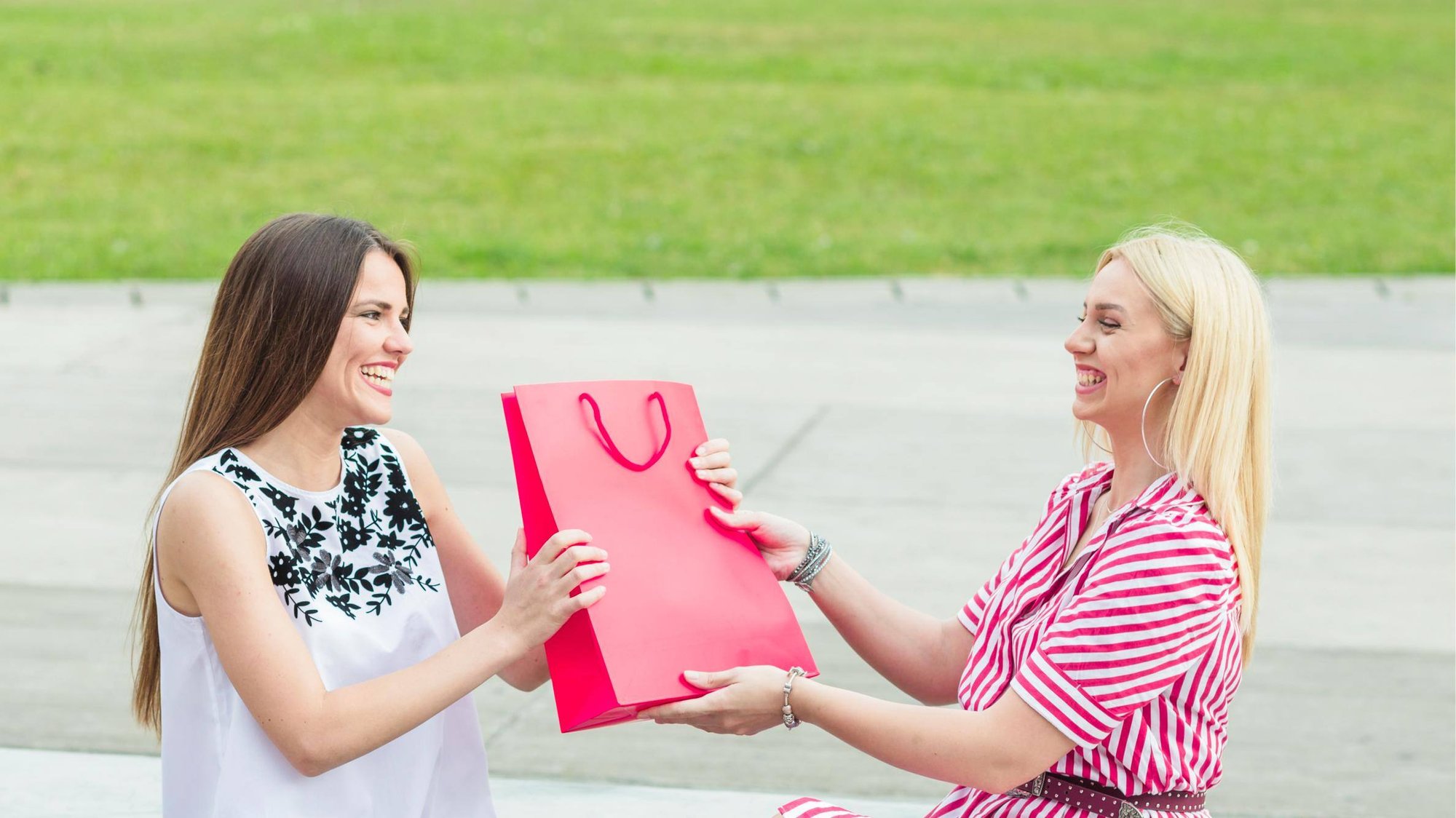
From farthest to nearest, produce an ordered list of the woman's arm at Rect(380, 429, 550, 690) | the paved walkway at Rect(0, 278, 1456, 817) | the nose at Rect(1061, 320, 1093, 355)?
the paved walkway at Rect(0, 278, 1456, 817) < the woman's arm at Rect(380, 429, 550, 690) < the nose at Rect(1061, 320, 1093, 355)

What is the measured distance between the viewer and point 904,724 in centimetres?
244

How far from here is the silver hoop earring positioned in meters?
2.48

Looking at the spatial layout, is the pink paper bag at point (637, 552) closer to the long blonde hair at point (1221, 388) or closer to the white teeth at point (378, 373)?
the white teeth at point (378, 373)

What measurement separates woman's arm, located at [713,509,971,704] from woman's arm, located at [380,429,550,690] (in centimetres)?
45

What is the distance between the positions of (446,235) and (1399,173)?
363 inches

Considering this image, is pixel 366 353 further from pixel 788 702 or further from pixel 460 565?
pixel 788 702

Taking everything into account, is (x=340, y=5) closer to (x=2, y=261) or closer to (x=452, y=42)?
(x=452, y=42)

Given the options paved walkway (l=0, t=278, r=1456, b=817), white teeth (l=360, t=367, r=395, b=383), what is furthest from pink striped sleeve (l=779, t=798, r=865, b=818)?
paved walkway (l=0, t=278, r=1456, b=817)

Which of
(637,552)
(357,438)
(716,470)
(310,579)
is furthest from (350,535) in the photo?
(716,470)

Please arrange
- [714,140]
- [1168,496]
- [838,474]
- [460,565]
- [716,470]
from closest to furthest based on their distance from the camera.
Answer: [1168,496] → [716,470] → [460,565] → [838,474] → [714,140]

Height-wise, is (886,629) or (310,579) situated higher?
(310,579)

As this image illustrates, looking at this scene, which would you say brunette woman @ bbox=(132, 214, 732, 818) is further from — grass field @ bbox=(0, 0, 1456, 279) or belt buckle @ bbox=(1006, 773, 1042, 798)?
grass field @ bbox=(0, 0, 1456, 279)

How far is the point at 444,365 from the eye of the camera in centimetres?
878

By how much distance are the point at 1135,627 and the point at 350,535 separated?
1.17 metres
